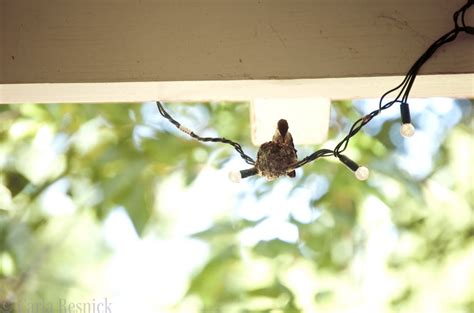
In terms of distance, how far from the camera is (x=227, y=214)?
1.73 meters

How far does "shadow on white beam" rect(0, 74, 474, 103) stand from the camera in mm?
972

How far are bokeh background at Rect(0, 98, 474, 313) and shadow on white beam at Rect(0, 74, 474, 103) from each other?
657 mm

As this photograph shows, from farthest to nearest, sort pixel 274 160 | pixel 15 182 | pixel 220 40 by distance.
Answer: pixel 15 182 → pixel 274 160 → pixel 220 40

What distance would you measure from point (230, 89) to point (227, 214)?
0.78 metres

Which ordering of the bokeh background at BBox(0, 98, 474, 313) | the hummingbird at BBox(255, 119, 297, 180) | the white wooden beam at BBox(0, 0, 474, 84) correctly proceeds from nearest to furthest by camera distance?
1. the white wooden beam at BBox(0, 0, 474, 84)
2. the hummingbird at BBox(255, 119, 297, 180)
3. the bokeh background at BBox(0, 98, 474, 313)

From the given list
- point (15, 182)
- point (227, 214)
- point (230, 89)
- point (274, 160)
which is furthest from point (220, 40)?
point (15, 182)

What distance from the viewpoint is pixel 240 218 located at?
1.73 metres

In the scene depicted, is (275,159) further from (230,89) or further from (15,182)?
(15,182)

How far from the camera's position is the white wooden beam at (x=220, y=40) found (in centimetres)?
96

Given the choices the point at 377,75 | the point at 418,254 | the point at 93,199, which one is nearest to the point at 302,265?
the point at 418,254

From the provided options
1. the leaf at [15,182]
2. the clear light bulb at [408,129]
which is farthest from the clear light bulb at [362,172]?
the leaf at [15,182]

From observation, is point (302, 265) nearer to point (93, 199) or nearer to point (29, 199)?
point (93, 199)

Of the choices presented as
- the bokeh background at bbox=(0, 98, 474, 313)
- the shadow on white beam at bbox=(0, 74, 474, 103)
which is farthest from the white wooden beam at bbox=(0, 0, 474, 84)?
the bokeh background at bbox=(0, 98, 474, 313)

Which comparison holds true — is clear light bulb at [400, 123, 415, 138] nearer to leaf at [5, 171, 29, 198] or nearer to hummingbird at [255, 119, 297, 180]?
hummingbird at [255, 119, 297, 180]
